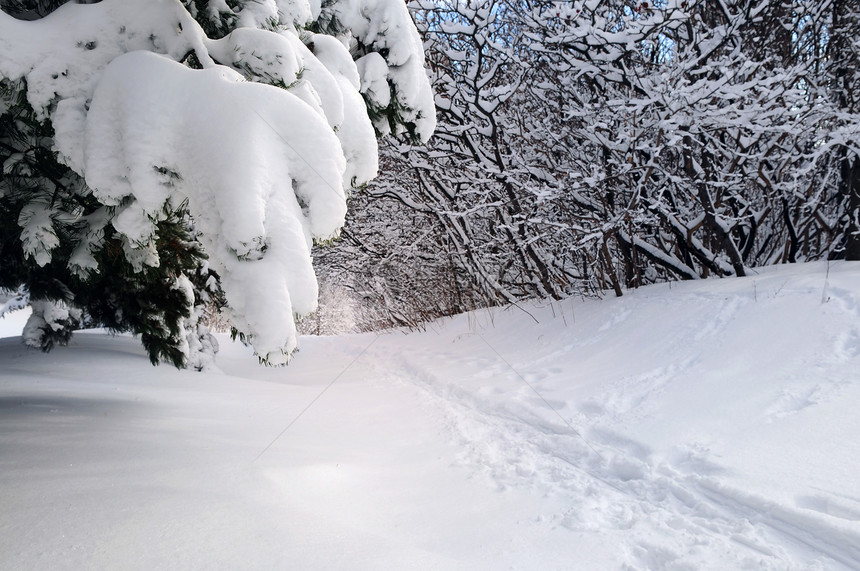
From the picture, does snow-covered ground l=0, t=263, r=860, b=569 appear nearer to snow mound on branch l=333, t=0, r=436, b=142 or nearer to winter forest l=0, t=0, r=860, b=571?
winter forest l=0, t=0, r=860, b=571

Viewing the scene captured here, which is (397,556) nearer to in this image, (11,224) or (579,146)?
(11,224)

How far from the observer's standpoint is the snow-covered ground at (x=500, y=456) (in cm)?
196

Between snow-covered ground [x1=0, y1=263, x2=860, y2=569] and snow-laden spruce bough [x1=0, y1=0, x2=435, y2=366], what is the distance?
0.94 m

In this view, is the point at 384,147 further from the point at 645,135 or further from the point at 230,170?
the point at 230,170

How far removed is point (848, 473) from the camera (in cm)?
221

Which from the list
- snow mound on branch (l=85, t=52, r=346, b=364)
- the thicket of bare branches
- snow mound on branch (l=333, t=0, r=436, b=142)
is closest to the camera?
snow mound on branch (l=85, t=52, r=346, b=364)

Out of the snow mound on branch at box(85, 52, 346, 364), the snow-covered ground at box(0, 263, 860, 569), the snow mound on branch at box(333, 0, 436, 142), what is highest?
the snow mound on branch at box(333, 0, 436, 142)

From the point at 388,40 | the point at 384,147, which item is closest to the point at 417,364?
the point at 384,147

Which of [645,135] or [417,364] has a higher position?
[645,135]

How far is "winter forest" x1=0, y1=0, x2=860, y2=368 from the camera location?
184 centimetres

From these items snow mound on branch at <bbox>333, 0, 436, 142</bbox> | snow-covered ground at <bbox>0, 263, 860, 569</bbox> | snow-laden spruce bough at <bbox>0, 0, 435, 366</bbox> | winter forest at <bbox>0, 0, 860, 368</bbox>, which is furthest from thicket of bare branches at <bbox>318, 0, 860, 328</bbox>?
snow-laden spruce bough at <bbox>0, 0, 435, 366</bbox>

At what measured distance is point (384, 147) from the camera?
727cm

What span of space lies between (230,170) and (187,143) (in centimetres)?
24

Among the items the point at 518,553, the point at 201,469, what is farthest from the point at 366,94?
the point at 518,553
